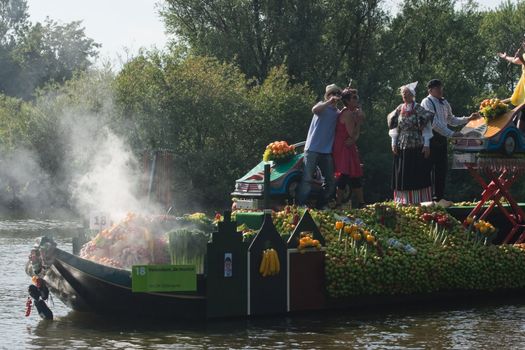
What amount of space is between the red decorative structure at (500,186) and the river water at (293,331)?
1.65 metres

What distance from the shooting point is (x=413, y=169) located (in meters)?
16.4

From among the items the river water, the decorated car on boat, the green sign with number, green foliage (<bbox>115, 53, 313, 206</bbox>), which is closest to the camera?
the river water

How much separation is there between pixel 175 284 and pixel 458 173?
31.8m

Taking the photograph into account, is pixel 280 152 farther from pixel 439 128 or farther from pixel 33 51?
pixel 33 51

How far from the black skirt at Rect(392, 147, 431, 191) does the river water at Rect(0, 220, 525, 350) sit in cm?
192

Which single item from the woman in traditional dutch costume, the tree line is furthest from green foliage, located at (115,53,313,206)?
the woman in traditional dutch costume

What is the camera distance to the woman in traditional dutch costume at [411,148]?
16.2 m

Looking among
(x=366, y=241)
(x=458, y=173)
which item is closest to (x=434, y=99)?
(x=366, y=241)

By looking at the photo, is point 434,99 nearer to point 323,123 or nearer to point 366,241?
point 323,123

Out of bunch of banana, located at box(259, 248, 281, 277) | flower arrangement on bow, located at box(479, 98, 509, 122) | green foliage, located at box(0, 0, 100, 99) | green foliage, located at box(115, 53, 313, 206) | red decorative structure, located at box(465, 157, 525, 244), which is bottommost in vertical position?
bunch of banana, located at box(259, 248, 281, 277)

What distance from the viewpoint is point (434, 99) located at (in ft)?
54.6

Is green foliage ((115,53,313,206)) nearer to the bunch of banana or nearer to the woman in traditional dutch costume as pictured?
the woman in traditional dutch costume

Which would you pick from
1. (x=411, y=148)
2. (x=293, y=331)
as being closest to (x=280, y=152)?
(x=411, y=148)

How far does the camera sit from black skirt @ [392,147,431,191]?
16.4 metres
